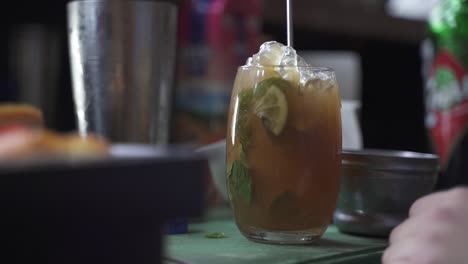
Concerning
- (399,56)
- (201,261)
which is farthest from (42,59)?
(201,261)

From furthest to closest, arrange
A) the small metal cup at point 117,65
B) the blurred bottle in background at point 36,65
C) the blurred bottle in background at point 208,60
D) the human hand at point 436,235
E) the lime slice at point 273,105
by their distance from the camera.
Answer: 1. the blurred bottle in background at point 36,65
2. the blurred bottle in background at point 208,60
3. the small metal cup at point 117,65
4. the lime slice at point 273,105
5. the human hand at point 436,235

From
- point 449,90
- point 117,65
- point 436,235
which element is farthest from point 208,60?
point 436,235

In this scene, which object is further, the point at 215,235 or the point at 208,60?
the point at 208,60

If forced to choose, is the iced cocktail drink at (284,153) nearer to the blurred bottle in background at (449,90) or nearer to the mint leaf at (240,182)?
the mint leaf at (240,182)

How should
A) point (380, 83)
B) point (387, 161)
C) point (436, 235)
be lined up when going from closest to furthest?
point (436, 235), point (387, 161), point (380, 83)

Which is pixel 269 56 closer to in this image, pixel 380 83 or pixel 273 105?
pixel 273 105

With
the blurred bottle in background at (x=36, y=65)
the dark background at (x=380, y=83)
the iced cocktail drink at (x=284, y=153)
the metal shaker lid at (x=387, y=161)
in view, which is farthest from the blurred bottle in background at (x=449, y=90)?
the blurred bottle in background at (x=36, y=65)
